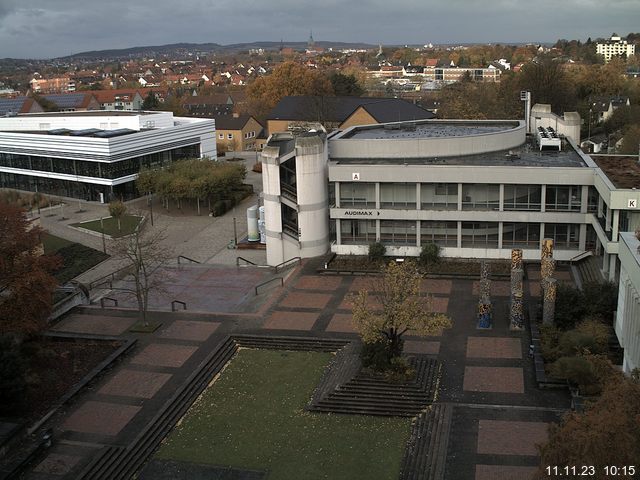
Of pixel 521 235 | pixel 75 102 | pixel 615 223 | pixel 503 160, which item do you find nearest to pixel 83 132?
pixel 503 160

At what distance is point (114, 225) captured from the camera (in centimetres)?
5647

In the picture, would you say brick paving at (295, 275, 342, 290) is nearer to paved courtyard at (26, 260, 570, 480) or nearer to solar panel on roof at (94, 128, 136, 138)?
paved courtyard at (26, 260, 570, 480)

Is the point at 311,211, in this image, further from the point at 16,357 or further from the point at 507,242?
the point at 16,357

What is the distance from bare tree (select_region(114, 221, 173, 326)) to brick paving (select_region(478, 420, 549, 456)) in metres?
17.6

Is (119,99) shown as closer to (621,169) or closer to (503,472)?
(621,169)

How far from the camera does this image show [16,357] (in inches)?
1006

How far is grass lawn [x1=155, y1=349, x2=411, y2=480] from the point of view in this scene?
74.8 feet

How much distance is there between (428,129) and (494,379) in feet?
96.6

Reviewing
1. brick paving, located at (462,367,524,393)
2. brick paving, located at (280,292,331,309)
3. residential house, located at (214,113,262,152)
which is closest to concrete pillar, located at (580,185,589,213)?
brick paving, located at (462,367,524,393)

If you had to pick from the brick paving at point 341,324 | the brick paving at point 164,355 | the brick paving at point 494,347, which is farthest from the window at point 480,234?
the brick paving at point 164,355

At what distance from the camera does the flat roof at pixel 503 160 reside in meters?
43.0

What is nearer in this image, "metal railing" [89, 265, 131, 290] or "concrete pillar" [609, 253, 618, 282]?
"concrete pillar" [609, 253, 618, 282]

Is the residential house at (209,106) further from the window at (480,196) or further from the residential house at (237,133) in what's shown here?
the window at (480,196)

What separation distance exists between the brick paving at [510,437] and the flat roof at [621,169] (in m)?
17.4
